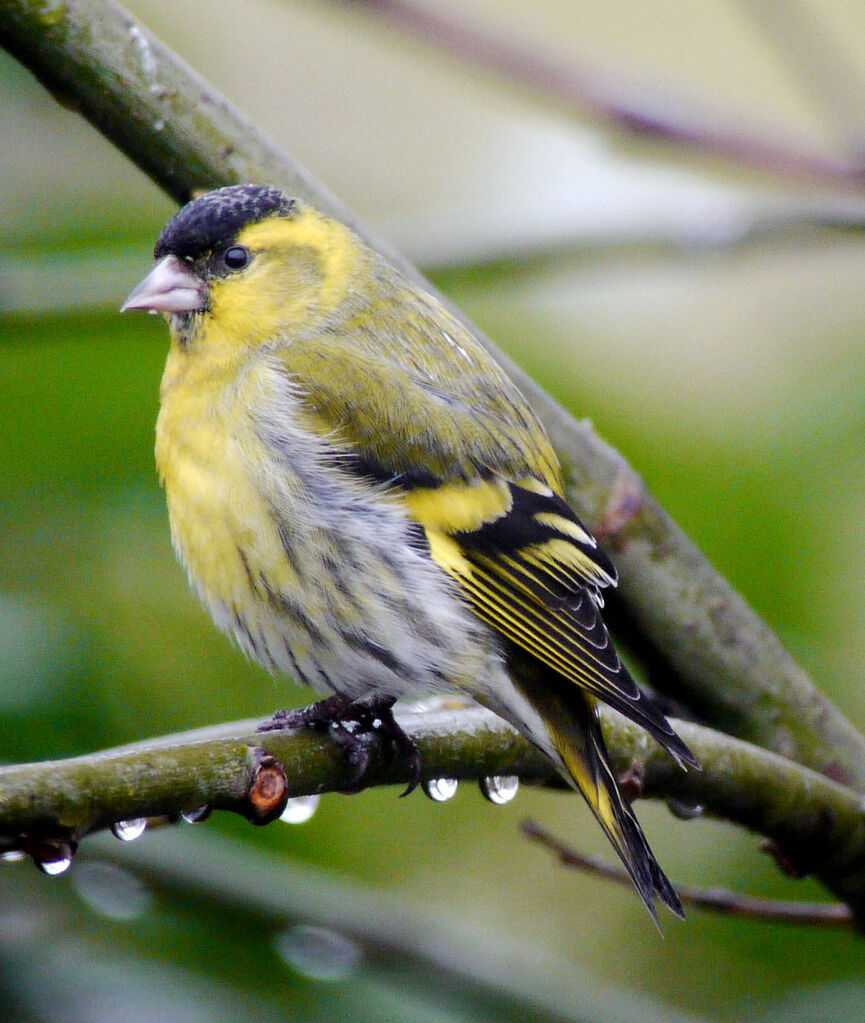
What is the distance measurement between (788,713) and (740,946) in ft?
1.72

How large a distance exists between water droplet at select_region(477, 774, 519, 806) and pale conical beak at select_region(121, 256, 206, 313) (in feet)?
2.96

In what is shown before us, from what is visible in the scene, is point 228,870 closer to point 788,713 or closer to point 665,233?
point 788,713

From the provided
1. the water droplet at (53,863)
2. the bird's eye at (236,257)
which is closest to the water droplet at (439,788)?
the water droplet at (53,863)

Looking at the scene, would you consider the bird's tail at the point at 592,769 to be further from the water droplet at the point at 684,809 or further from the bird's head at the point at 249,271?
the bird's head at the point at 249,271

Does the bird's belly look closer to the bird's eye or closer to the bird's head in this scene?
the bird's head

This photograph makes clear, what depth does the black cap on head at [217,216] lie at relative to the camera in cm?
207

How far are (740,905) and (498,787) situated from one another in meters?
0.47

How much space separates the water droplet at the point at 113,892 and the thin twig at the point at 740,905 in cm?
65

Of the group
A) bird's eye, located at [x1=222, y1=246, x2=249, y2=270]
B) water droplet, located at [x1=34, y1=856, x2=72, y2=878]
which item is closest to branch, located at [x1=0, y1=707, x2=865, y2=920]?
water droplet, located at [x1=34, y1=856, x2=72, y2=878]

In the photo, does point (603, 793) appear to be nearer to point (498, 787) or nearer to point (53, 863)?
point (498, 787)

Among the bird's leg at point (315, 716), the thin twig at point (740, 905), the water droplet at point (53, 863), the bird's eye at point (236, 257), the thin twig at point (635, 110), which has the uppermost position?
the thin twig at point (635, 110)

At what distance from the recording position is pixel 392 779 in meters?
1.77

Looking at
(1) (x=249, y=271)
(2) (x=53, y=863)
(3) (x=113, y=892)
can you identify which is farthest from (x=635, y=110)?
(3) (x=113, y=892)

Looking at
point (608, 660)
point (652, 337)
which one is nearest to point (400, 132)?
point (652, 337)
